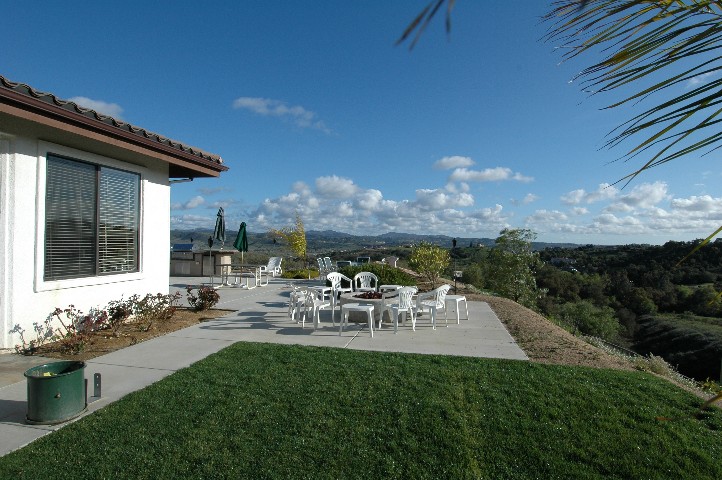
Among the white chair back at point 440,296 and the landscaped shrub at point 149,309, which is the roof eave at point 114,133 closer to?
the landscaped shrub at point 149,309

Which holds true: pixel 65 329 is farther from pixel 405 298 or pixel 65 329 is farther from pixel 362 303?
pixel 405 298

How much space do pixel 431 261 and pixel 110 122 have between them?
1084 cm

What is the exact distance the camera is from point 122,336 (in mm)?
7047

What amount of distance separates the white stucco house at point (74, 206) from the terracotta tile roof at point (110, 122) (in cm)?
1

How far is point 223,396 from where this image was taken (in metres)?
4.46

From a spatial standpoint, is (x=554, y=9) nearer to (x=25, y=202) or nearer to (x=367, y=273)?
(x=25, y=202)

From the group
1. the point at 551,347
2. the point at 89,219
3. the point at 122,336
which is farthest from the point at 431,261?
the point at 89,219

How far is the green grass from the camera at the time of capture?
327cm

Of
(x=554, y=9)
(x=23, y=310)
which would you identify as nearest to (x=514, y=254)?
(x=23, y=310)

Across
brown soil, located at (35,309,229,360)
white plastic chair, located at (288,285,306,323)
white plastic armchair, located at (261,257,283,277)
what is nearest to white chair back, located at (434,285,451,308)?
white plastic chair, located at (288,285,306,323)

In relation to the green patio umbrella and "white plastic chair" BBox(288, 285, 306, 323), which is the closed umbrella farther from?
"white plastic chair" BBox(288, 285, 306, 323)

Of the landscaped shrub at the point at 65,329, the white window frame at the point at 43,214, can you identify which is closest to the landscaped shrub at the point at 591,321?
the white window frame at the point at 43,214

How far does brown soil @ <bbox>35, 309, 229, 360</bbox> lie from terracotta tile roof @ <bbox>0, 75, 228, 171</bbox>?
3.07m

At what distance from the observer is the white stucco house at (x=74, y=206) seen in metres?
5.55
